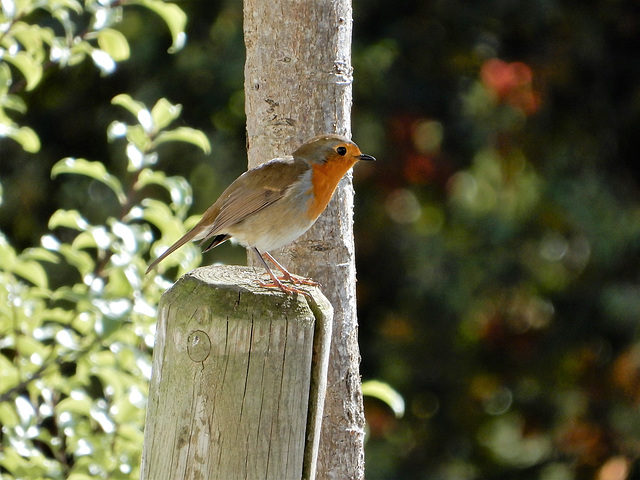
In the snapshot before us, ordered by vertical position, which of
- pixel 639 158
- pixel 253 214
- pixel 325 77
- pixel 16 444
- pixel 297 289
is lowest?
pixel 16 444

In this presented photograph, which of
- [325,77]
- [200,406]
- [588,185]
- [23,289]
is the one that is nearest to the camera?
[200,406]

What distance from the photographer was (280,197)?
2.68 metres

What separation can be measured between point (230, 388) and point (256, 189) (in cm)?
102

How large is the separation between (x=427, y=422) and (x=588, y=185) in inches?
76.9

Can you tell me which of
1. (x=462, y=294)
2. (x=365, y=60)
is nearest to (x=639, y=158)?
(x=462, y=294)

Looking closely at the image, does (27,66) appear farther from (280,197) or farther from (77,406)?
(77,406)

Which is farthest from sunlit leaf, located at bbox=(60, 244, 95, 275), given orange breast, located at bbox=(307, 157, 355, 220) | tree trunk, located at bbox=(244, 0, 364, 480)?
orange breast, located at bbox=(307, 157, 355, 220)

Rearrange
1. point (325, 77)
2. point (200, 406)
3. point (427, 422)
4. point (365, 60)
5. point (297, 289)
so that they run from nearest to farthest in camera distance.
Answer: point (200, 406) < point (297, 289) < point (325, 77) < point (365, 60) < point (427, 422)

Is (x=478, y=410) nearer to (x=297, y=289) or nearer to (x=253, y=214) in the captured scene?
(x=253, y=214)

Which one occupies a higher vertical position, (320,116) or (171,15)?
(171,15)

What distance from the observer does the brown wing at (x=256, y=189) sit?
261 cm

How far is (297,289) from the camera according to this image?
6.54 ft

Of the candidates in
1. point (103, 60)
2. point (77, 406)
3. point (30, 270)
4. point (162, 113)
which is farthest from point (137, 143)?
point (77, 406)

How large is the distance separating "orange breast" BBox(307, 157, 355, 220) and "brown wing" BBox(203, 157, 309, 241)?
1.9 inches
